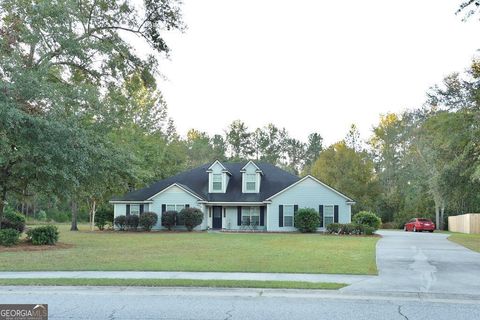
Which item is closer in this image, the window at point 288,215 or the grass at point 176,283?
the grass at point 176,283

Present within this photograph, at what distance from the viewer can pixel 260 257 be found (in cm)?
1703

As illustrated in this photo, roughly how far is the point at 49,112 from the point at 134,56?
7157 millimetres

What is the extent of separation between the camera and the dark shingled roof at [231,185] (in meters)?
40.6

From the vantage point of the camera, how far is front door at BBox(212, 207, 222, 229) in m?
41.4

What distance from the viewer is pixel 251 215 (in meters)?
40.7

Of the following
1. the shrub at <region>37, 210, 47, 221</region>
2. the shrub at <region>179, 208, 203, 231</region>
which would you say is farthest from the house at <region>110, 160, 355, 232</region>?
the shrub at <region>37, 210, 47, 221</region>

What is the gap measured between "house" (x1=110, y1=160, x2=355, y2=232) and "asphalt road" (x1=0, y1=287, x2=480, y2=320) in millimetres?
28326

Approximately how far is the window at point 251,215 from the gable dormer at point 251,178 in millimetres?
1484

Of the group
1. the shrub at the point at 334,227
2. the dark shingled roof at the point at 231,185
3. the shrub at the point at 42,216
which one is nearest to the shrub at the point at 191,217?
the dark shingled roof at the point at 231,185

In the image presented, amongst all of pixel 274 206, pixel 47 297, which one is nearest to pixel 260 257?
pixel 47 297

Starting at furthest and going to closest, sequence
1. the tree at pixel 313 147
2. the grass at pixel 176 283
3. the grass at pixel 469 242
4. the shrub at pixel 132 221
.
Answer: the tree at pixel 313 147, the shrub at pixel 132 221, the grass at pixel 469 242, the grass at pixel 176 283

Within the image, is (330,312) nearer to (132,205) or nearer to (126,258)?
(126,258)

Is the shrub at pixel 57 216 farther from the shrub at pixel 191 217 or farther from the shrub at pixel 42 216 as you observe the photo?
the shrub at pixel 191 217

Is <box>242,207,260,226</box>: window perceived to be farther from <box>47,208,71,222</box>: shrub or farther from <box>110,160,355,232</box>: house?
<box>47,208,71,222</box>: shrub
